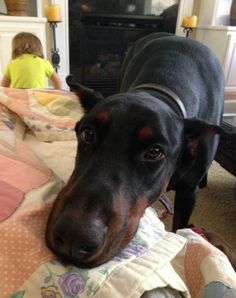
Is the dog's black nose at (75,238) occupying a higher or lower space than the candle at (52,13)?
lower

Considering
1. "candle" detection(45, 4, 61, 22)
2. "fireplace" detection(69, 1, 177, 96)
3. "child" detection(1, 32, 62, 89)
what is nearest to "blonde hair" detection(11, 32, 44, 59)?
"child" detection(1, 32, 62, 89)

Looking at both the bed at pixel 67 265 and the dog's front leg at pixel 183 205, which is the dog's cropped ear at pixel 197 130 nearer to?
the bed at pixel 67 265

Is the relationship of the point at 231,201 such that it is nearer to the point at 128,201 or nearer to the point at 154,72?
the point at 154,72

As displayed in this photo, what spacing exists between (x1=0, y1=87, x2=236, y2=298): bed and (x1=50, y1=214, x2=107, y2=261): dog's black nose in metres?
0.02

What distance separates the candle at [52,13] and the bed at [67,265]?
8.27 feet

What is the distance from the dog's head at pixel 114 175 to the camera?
0.51m

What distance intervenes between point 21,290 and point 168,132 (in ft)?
1.68

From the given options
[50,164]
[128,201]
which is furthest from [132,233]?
[50,164]

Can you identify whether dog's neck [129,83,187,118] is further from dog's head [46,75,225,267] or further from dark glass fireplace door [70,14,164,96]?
dark glass fireplace door [70,14,164,96]

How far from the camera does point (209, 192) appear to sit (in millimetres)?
2008

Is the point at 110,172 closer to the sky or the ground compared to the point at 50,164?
closer to the sky

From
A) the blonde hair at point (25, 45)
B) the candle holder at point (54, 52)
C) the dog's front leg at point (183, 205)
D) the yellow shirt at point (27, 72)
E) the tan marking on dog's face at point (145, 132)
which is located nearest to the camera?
the tan marking on dog's face at point (145, 132)

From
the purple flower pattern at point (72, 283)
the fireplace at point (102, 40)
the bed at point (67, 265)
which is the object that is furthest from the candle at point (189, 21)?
the purple flower pattern at point (72, 283)

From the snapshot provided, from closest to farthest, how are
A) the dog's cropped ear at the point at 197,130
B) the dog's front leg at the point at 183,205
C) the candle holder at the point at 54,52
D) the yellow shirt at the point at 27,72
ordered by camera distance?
the dog's cropped ear at the point at 197,130 < the dog's front leg at the point at 183,205 < the yellow shirt at the point at 27,72 < the candle holder at the point at 54,52
